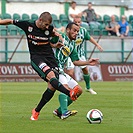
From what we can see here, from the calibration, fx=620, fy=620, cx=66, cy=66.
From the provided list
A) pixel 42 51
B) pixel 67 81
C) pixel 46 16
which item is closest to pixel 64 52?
pixel 67 81

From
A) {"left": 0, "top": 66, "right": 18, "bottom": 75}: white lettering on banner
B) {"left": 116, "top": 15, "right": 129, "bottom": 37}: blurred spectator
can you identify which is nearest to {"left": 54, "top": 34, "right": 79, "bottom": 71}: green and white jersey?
{"left": 0, "top": 66, "right": 18, "bottom": 75}: white lettering on banner

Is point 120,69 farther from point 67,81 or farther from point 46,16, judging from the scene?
point 46,16

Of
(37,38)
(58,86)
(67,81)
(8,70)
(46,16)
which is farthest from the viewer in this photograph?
(8,70)

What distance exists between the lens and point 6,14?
28.9 metres

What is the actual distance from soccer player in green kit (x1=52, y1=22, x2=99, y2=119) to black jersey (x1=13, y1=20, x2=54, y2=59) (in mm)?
682

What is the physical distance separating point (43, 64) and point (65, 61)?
4.57ft

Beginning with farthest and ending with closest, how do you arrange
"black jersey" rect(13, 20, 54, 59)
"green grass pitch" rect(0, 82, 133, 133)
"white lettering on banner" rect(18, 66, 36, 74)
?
"white lettering on banner" rect(18, 66, 36, 74), "black jersey" rect(13, 20, 54, 59), "green grass pitch" rect(0, 82, 133, 133)

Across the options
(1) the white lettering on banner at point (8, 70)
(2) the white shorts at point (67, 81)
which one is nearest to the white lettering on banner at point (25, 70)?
(1) the white lettering on banner at point (8, 70)

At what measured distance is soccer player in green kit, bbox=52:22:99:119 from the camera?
11391mm

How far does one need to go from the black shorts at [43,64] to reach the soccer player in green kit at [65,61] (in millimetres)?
438

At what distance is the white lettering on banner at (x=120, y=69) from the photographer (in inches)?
1152

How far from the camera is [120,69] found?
2953cm

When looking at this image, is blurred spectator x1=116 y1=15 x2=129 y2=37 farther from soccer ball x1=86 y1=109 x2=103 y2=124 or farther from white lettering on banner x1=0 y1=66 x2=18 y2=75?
soccer ball x1=86 y1=109 x2=103 y2=124

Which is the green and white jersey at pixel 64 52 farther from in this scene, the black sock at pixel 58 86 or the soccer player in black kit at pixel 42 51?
the black sock at pixel 58 86
